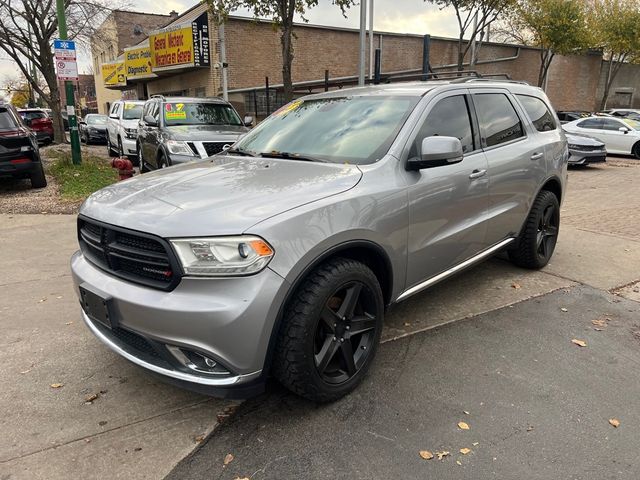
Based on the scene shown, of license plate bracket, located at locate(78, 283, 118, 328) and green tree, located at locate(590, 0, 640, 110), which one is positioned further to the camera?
green tree, located at locate(590, 0, 640, 110)

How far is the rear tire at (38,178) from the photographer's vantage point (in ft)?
30.8

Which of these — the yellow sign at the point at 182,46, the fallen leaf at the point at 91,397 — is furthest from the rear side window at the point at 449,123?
the yellow sign at the point at 182,46

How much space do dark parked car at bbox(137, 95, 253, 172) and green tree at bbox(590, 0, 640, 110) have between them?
23.5m

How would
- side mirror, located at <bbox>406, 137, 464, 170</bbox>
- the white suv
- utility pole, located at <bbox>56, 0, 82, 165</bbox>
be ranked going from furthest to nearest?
the white suv → utility pole, located at <bbox>56, 0, 82, 165</bbox> → side mirror, located at <bbox>406, 137, 464, 170</bbox>

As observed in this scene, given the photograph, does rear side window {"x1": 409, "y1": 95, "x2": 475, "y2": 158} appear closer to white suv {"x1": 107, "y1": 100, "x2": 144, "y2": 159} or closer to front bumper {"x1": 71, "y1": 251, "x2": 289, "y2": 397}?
front bumper {"x1": 71, "y1": 251, "x2": 289, "y2": 397}

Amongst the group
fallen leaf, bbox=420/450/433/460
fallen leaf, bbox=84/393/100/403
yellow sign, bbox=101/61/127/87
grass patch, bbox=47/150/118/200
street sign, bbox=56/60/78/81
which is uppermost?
yellow sign, bbox=101/61/127/87

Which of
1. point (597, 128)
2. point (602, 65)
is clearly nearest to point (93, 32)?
point (597, 128)

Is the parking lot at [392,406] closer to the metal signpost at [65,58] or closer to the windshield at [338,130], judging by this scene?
the windshield at [338,130]

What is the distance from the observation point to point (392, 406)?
281 cm

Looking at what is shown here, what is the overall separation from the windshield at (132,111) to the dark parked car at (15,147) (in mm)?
4980

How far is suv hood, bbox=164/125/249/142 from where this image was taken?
8.48 m

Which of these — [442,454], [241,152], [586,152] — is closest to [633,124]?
[586,152]

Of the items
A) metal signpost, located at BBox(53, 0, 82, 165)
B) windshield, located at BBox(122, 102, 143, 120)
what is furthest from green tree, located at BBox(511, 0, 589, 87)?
metal signpost, located at BBox(53, 0, 82, 165)

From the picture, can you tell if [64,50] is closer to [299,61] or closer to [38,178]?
[38,178]
